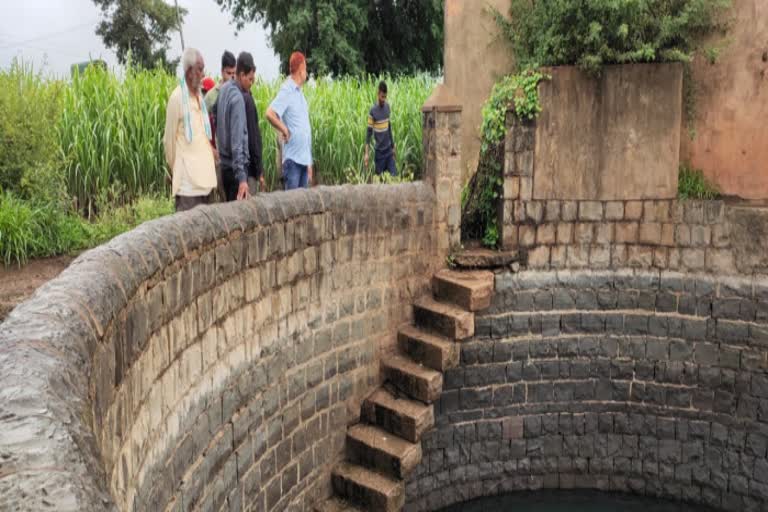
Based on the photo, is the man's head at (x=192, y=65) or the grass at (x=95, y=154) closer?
the man's head at (x=192, y=65)

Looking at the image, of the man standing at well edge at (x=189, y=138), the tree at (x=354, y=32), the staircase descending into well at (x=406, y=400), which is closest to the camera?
the man standing at well edge at (x=189, y=138)

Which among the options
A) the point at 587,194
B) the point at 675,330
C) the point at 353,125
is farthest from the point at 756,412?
the point at 353,125

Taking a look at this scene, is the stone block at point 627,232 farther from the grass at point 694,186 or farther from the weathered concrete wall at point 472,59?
the weathered concrete wall at point 472,59

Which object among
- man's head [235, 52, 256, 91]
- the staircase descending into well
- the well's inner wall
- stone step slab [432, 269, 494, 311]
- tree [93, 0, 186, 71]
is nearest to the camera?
the well's inner wall

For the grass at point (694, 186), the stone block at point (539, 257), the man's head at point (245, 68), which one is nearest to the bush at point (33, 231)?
the man's head at point (245, 68)

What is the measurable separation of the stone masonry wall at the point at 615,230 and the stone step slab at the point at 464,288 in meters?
0.59

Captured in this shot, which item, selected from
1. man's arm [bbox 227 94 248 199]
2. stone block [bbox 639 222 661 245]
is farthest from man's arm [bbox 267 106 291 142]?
stone block [bbox 639 222 661 245]

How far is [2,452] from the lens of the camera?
61.7 inches

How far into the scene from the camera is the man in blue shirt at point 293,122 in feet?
21.6

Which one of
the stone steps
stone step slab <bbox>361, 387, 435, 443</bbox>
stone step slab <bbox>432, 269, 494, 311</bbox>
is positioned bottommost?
the stone steps

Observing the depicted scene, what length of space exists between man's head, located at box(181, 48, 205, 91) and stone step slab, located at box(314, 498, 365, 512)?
3305mm

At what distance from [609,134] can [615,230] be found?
956mm

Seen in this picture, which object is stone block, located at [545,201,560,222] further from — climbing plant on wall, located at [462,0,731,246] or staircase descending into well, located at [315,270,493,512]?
staircase descending into well, located at [315,270,493,512]

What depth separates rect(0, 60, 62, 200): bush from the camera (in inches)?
260
